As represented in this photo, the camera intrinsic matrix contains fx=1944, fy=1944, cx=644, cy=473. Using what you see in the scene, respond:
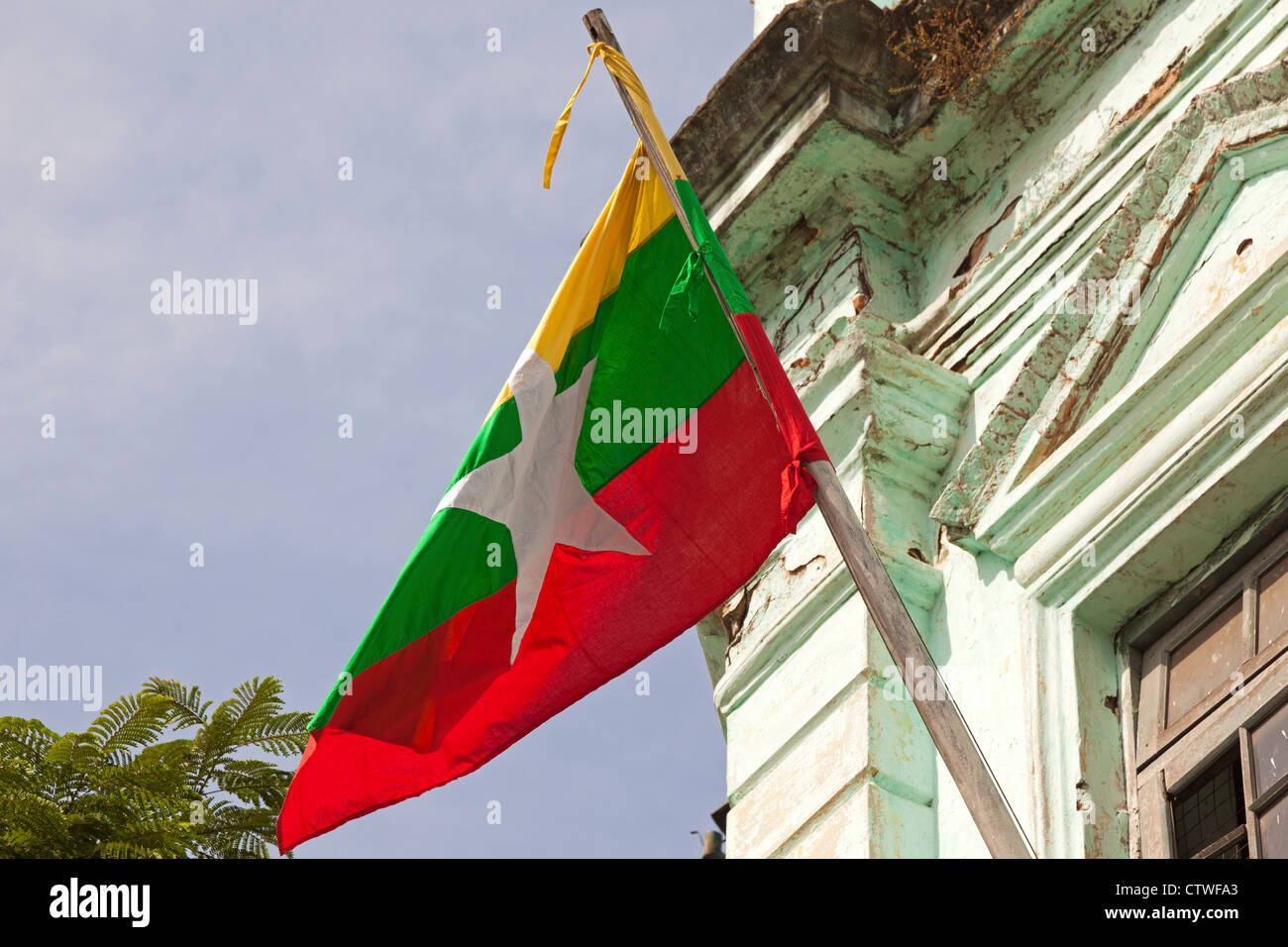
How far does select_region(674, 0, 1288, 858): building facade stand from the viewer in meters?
4.94

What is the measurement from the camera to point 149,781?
5051mm

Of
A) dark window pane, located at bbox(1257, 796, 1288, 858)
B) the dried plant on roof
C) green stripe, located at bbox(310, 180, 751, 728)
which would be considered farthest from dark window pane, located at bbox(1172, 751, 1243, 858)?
the dried plant on roof

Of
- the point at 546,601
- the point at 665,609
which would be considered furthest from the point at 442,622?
the point at 665,609

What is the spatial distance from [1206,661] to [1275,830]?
2.15 feet

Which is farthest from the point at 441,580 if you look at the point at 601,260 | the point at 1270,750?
the point at 1270,750

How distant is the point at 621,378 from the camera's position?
5.11 meters

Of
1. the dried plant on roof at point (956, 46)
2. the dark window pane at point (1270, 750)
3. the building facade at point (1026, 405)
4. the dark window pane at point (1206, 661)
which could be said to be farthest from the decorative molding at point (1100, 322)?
the dark window pane at point (1270, 750)

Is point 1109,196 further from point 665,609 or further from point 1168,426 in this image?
point 665,609

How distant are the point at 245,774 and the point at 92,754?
1.49ft

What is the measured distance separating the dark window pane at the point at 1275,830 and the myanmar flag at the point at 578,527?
129 centimetres

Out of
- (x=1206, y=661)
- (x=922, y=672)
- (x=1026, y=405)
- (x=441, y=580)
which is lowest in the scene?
(x=922, y=672)

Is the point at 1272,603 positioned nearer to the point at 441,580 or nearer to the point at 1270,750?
the point at 1270,750

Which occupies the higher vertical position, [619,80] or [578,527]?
[619,80]

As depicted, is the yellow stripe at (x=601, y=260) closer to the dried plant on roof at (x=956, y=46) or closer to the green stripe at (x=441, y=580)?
the green stripe at (x=441, y=580)
